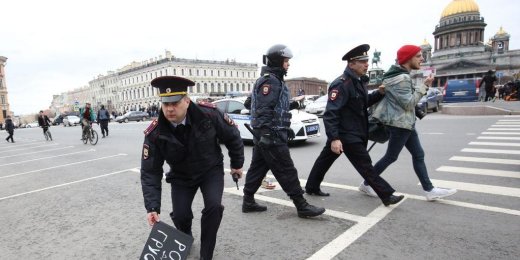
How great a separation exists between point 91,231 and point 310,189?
2.87 metres

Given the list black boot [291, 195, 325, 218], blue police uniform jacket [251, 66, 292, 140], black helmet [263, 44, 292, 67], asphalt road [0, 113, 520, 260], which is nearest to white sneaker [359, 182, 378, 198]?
asphalt road [0, 113, 520, 260]

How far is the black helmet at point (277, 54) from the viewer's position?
3877 millimetres

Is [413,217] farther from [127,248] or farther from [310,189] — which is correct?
[127,248]

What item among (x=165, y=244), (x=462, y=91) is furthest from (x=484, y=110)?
(x=165, y=244)

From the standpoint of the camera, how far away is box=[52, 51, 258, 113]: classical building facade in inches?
3661

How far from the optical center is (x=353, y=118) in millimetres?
4035

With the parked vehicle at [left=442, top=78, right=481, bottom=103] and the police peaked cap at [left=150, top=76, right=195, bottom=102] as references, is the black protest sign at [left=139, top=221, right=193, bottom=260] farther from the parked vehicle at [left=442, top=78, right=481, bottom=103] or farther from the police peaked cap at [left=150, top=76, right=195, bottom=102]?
the parked vehicle at [left=442, top=78, right=481, bottom=103]

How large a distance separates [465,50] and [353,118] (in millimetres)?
85399

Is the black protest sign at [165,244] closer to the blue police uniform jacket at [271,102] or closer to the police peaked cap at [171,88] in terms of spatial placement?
the police peaked cap at [171,88]

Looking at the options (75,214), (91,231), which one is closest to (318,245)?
(91,231)

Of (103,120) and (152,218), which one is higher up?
(103,120)

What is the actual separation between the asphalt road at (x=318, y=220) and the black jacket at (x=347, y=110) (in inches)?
37.1

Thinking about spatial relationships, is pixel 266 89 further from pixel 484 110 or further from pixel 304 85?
pixel 304 85

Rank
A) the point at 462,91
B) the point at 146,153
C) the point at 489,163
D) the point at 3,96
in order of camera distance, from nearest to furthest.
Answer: the point at 146,153 < the point at 489,163 < the point at 462,91 < the point at 3,96
